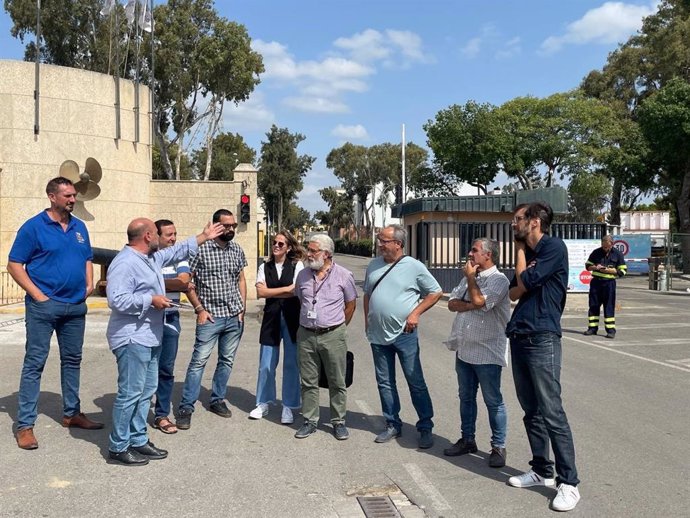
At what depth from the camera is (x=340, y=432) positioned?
19.1 ft

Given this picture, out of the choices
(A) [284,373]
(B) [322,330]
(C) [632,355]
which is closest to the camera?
(B) [322,330]

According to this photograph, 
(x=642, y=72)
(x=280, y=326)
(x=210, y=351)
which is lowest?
(x=210, y=351)

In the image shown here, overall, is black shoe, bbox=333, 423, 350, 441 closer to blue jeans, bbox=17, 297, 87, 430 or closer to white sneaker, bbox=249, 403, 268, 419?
white sneaker, bbox=249, 403, 268, 419

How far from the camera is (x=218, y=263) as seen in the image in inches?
247

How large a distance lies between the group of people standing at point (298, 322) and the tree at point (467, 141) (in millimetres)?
32712

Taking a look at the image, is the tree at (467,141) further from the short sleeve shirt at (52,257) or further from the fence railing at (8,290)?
the short sleeve shirt at (52,257)

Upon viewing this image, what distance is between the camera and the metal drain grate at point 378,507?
4.20 meters

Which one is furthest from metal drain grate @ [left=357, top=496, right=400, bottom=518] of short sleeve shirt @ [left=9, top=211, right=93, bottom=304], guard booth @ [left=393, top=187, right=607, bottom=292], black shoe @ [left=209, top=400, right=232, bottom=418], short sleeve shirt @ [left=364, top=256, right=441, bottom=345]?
guard booth @ [left=393, top=187, right=607, bottom=292]

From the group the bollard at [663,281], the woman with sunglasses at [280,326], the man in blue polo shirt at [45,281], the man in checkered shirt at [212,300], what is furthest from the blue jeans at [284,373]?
the bollard at [663,281]

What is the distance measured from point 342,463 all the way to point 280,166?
52.9m

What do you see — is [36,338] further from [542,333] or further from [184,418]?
[542,333]

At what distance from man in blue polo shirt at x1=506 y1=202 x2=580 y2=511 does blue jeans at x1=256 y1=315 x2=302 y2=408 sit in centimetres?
240

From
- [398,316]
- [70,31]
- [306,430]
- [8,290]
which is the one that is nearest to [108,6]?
[8,290]

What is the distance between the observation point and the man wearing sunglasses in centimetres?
556
